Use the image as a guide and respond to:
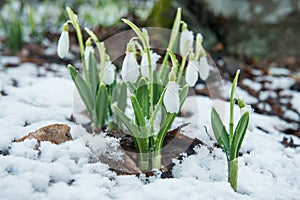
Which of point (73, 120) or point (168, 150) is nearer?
point (168, 150)

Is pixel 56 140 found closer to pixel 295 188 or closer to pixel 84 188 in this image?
pixel 84 188

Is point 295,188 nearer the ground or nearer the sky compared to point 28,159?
nearer the ground

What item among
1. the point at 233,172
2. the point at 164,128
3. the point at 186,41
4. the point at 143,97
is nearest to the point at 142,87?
the point at 143,97

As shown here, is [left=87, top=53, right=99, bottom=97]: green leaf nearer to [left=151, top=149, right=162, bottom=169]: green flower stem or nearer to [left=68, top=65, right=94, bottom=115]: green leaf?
[left=68, top=65, right=94, bottom=115]: green leaf

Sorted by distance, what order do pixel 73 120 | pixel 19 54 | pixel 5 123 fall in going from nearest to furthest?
pixel 5 123, pixel 73 120, pixel 19 54

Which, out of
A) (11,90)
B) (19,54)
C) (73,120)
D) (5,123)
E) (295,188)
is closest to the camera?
(295,188)

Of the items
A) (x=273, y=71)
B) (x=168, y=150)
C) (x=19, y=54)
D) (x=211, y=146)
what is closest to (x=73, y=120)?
(x=168, y=150)
